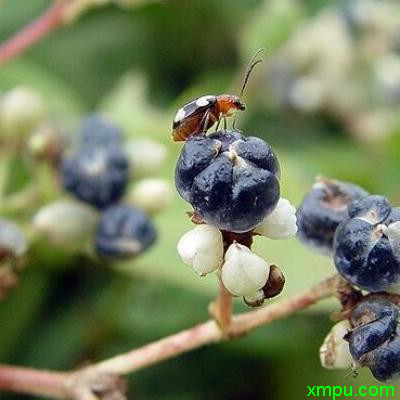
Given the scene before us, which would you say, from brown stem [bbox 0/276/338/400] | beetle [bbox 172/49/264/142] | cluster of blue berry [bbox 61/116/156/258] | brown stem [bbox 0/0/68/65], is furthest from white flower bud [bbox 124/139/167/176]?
beetle [bbox 172/49/264/142]

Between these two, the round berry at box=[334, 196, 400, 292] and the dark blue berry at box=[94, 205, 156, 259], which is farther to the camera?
the dark blue berry at box=[94, 205, 156, 259]

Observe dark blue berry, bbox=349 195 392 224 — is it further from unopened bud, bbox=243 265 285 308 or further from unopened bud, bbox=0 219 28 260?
unopened bud, bbox=0 219 28 260

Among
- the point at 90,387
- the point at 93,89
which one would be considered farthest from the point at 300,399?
the point at 93,89

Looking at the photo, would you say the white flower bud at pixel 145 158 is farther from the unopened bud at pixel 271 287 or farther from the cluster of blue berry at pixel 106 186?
the unopened bud at pixel 271 287

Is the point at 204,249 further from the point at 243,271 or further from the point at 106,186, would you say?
the point at 106,186

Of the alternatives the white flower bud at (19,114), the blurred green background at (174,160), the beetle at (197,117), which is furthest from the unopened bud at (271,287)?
the white flower bud at (19,114)

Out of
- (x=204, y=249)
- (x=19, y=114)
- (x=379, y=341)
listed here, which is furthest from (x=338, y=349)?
(x=19, y=114)

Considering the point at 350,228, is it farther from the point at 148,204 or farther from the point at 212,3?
the point at 212,3

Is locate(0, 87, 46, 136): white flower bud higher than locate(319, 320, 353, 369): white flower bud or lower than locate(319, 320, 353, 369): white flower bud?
higher
